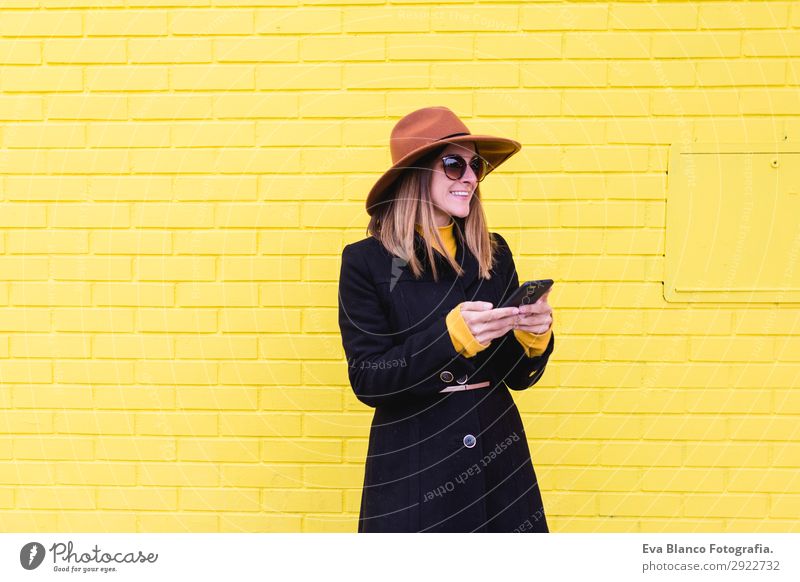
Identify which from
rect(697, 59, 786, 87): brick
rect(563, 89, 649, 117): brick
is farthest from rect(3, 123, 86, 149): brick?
rect(697, 59, 786, 87): brick

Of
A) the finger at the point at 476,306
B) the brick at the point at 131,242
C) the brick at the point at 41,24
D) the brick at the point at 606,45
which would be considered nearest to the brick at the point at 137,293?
the brick at the point at 131,242

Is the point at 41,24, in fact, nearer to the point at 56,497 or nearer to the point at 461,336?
the point at 56,497

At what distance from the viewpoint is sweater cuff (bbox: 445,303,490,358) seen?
210 centimetres

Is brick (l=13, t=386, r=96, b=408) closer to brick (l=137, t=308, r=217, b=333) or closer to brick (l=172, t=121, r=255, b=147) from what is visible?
brick (l=137, t=308, r=217, b=333)

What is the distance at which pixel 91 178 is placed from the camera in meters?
3.25

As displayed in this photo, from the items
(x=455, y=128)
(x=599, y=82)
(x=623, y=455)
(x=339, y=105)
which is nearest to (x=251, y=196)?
(x=339, y=105)

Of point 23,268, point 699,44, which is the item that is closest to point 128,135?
point 23,268

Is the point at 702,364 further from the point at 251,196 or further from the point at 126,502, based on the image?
the point at 126,502

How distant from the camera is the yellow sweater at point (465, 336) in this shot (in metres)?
2.10

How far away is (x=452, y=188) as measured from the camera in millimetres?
2314

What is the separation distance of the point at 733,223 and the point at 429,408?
1525 mm

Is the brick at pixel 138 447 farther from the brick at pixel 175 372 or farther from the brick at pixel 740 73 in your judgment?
the brick at pixel 740 73

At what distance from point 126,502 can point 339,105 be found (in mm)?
1681

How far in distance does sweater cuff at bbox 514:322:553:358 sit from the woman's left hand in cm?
2
